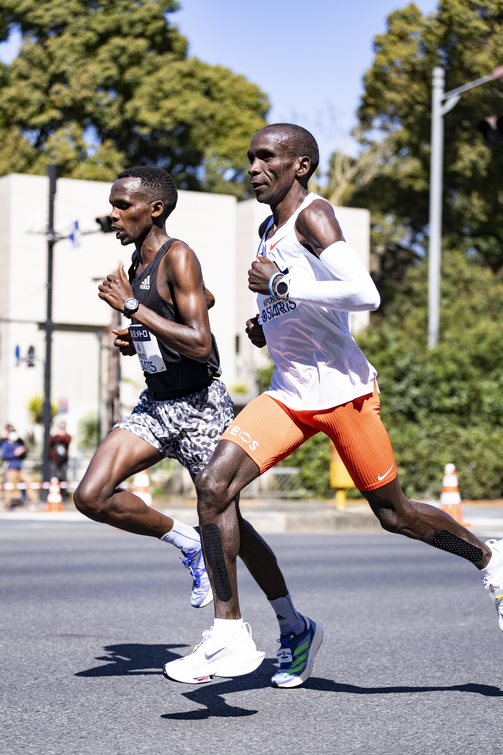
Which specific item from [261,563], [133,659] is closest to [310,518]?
[133,659]

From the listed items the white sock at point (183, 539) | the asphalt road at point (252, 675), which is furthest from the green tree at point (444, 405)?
the white sock at point (183, 539)

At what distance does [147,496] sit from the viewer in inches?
717

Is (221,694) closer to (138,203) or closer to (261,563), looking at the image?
(261,563)

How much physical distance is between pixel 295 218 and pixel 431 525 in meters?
1.31

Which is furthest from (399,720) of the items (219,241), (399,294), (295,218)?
(399,294)

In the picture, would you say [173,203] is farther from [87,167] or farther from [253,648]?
[87,167]

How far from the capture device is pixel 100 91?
46312 mm

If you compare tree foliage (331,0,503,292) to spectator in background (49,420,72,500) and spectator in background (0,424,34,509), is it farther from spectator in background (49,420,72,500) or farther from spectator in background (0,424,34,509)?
spectator in background (0,424,34,509)

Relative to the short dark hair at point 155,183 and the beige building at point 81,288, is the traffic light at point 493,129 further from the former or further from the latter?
the beige building at point 81,288

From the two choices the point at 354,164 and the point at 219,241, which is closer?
the point at 219,241

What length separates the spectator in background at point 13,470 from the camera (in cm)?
2353

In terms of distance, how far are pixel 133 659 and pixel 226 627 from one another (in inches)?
57.7

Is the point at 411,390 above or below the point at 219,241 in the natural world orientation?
below

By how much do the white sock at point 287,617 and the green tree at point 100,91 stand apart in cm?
3902
